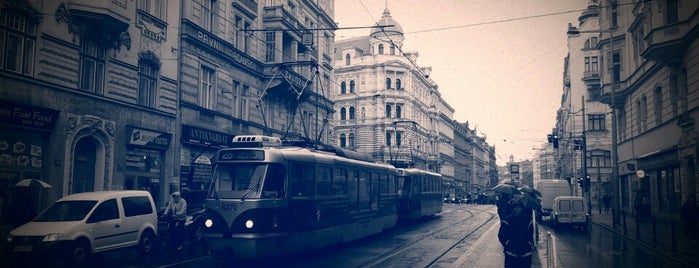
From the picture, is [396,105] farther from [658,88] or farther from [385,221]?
[385,221]

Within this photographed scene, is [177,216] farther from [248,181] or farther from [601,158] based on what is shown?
[601,158]

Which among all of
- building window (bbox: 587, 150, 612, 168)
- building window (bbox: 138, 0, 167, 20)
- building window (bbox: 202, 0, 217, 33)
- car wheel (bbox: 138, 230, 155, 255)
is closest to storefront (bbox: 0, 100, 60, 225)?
car wheel (bbox: 138, 230, 155, 255)

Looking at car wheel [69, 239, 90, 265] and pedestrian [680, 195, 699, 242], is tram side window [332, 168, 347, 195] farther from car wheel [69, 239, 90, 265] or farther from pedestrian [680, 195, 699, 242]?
pedestrian [680, 195, 699, 242]

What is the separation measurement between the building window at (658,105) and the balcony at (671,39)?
3645 millimetres

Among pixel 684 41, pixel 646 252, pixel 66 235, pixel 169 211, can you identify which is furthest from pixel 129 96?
pixel 684 41

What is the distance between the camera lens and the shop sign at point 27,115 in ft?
49.8

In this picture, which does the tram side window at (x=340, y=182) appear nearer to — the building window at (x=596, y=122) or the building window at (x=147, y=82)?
the building window at (x=147, y=82)

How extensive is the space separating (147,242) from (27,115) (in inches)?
204

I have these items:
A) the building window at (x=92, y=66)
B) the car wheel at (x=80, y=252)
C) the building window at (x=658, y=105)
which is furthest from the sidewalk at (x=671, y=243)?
the building window at (x=92, y=66)

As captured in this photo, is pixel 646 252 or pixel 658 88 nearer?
pixel 646 252

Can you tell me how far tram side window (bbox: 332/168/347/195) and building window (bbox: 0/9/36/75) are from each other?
9.60m

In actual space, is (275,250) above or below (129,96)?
below

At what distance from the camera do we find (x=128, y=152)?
2052 centimetres

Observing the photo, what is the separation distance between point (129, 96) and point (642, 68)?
29.2 m
